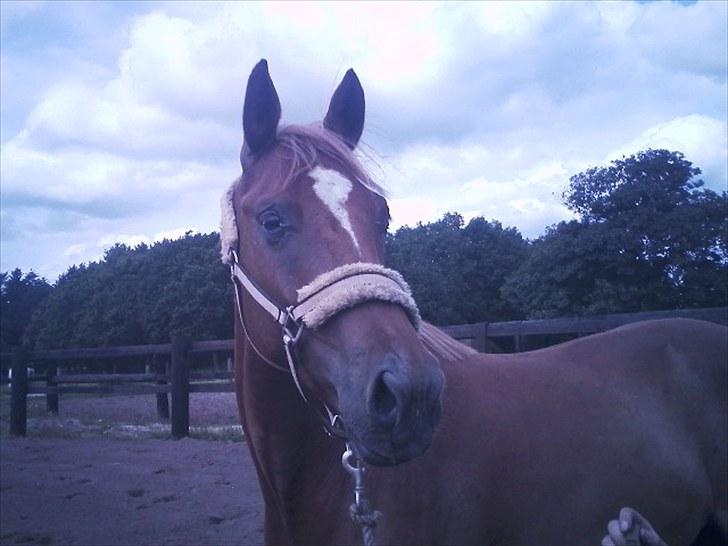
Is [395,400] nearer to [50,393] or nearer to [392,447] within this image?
[392,447]

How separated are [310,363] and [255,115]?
996mm

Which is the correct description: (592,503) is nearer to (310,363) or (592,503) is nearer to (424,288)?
(310,363)

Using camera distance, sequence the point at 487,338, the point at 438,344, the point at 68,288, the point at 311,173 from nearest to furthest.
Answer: the point at 311,173
the point at 438,344
the point at 487,338
the point at 68,288

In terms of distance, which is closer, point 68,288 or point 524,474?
point 524,474

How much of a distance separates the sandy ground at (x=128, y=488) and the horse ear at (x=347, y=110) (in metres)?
3.62

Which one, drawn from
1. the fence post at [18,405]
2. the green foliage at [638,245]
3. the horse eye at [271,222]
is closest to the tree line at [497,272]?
the green foliage at [638,245]

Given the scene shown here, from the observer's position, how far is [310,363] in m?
2.09

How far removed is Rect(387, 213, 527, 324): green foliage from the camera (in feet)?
110

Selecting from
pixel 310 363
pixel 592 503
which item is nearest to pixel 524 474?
pixel 592 503

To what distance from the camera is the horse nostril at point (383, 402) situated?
1761 mm

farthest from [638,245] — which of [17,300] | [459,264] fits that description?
[17,300]

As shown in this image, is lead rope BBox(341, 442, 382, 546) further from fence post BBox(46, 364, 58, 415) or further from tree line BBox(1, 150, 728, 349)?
fence post BBox(46, 364, 58, 415)

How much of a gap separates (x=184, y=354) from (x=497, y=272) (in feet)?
99.8

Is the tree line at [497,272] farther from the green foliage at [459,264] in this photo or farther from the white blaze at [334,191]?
the white blaze at [334,191]
